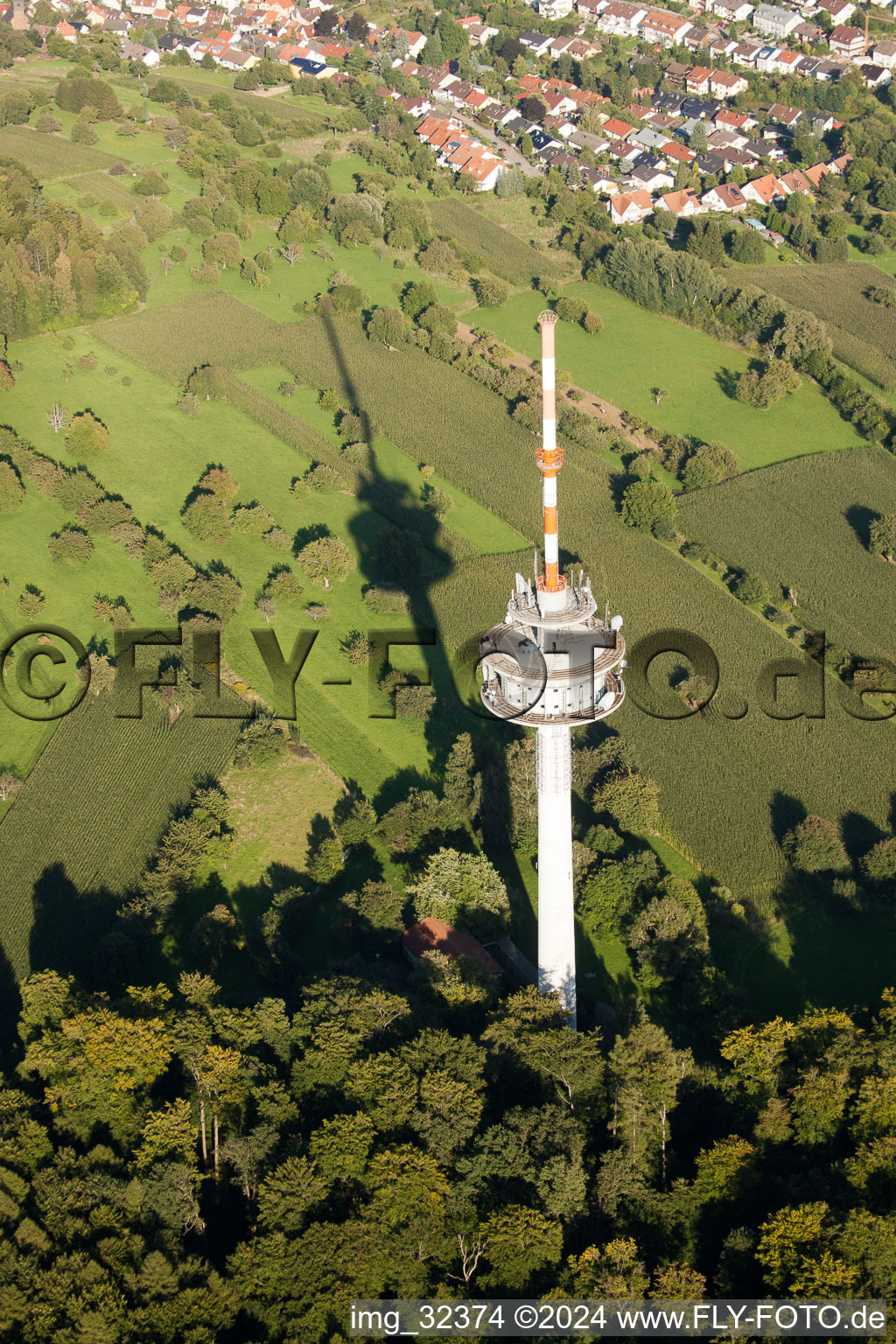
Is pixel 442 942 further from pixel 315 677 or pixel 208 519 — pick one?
pixel 208 519

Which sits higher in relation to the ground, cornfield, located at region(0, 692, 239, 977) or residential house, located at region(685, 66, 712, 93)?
residential house, located at region(685, 66, 712, 93)

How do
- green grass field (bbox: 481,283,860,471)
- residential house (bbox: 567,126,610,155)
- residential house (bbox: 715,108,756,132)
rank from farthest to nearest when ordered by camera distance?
residential house (bbox: 715,108,756,132), residential house (bbox: 567,126,610,155), green grass field (bbox: 481,283,860,471)

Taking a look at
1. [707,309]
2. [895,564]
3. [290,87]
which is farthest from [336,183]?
[895,564]

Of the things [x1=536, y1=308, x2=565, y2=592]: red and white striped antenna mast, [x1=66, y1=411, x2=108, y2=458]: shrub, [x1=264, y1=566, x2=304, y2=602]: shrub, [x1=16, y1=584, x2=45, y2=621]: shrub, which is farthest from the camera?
[x1=66, y1=411, x2=108, y2=458]: shrub

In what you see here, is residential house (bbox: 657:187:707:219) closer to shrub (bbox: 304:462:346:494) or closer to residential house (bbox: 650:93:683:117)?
residential house (bbox: 650:93:683:117)

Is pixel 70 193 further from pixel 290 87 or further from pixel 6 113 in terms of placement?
pixel 290 87

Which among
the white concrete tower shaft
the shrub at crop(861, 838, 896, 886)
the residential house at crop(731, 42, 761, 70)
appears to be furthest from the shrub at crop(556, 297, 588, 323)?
the residential house at crop(731, 42, 761, 70)

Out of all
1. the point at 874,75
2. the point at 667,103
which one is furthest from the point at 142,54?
the point at 874,75
